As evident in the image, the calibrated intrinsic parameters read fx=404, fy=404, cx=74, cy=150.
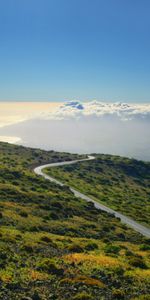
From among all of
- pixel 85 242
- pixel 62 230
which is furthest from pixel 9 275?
pixel 62 230

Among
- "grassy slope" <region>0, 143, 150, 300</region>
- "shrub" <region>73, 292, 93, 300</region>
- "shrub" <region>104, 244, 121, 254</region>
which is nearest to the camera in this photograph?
"shrub" <region>73, 292, 93, 300</region>

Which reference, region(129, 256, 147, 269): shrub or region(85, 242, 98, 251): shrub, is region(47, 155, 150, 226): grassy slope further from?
region(129, 256, 147, 269): shrub


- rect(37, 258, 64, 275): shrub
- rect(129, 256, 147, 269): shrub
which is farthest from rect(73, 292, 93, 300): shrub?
rect(129, 256, 147, 269): shrub

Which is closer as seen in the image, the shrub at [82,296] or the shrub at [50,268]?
the shrub at [82,296]

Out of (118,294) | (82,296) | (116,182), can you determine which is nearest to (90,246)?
(118,294)

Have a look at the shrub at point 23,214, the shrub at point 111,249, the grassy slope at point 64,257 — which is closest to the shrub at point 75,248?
the grassy slope at point 64,257

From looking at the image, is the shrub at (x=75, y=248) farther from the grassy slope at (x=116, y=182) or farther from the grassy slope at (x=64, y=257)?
the grassy slope at (x=116, y=182)
